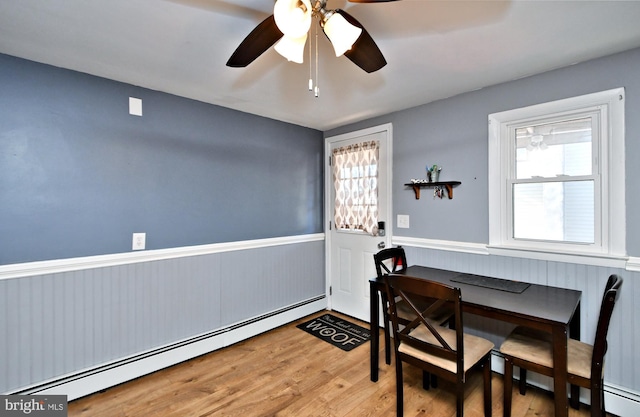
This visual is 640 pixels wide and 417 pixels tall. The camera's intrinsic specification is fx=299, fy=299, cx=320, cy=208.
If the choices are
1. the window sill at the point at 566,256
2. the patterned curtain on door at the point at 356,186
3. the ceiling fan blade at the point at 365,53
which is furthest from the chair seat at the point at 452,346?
the ceiling fan blade at the point at 365,53

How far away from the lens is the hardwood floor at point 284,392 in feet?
6.43

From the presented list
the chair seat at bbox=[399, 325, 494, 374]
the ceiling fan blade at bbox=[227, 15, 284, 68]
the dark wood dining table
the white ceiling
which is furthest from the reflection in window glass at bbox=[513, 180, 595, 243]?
the ceiling fan blade at bbox=[227, 15, 284, 68]

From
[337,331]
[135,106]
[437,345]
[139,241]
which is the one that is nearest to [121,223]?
[139,241]

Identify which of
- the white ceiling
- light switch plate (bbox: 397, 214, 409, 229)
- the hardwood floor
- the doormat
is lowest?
the hardwood floor

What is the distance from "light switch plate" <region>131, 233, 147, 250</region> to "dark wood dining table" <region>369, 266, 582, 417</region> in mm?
1823

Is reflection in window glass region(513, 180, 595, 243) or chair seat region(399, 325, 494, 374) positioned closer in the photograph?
chair seat region(399, 325, 494, 374)

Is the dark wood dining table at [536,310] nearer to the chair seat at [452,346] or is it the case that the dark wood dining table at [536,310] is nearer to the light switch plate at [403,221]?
the chair seat at [452,346]

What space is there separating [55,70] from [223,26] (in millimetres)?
1339

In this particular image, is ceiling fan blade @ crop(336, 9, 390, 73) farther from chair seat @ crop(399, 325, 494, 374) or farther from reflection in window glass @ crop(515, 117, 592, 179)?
chair seat @ crop(399, 325, 494, 374)

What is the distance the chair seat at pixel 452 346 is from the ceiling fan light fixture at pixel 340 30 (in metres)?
1.72

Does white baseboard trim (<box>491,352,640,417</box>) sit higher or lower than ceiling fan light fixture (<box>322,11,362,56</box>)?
A: lower

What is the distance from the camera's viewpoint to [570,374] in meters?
1.62

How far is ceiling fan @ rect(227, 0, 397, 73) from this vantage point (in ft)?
3.81

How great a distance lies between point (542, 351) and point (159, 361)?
2.72 m
